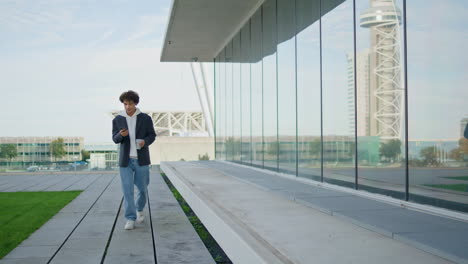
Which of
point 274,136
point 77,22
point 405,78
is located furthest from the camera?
point 77,22

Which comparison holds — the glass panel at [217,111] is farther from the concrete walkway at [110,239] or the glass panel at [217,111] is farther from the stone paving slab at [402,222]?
the stone paving slab at [402,222]

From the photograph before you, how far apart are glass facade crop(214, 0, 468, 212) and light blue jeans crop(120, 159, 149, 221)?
2.97 metres

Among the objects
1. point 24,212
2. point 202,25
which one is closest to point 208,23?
point 202,25

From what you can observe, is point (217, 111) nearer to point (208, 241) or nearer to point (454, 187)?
point (208, 241)

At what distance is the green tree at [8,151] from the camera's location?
19172 millimetres

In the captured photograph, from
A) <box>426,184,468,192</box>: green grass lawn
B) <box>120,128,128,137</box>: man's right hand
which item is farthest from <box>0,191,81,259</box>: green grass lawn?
<box>426,184,468,192</box>: green grass lawn

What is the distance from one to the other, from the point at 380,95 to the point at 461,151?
158 cm

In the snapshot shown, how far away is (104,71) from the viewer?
56938 millimetres

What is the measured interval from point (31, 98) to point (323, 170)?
50.0 m

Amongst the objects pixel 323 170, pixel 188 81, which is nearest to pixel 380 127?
pixel 323 170

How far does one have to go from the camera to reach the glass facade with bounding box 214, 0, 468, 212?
16.3ft

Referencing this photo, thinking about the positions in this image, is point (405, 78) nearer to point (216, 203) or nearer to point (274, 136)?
point (216, 203)

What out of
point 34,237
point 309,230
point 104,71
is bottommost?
point 34,237

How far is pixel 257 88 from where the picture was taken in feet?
41.1
